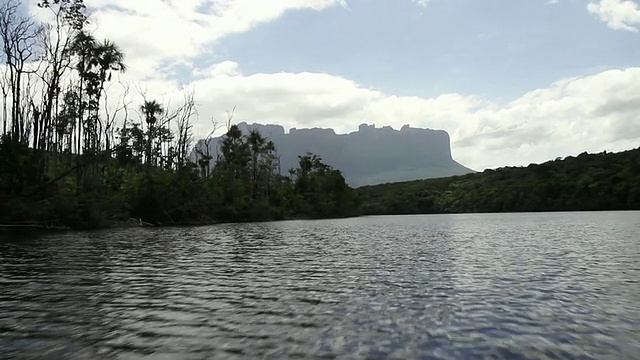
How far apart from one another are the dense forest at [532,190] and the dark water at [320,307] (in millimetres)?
97867

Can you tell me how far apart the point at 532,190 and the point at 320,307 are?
121713 mm

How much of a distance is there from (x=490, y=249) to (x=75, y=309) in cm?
2047

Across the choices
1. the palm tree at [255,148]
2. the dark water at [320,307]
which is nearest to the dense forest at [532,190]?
the palm tree at [255,148]

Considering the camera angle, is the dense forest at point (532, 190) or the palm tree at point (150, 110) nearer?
the palm tree at point (150, 110)

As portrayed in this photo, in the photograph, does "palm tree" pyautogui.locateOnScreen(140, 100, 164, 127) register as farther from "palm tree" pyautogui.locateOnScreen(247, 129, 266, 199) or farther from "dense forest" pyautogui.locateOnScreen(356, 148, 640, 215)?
"dense forest" pyautogui.locateOnScreen(356, 148, 640, 215)

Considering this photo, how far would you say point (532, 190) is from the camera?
12188cm

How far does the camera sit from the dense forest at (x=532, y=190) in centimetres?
10600

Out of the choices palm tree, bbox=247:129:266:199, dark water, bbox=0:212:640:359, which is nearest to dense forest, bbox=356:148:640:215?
palm tree, bbox=247:129:266:199

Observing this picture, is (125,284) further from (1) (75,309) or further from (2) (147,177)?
(2) (147,177)

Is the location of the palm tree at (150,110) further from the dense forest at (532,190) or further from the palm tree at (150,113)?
the dense forest at (532,190)

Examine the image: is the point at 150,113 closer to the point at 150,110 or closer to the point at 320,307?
the point at 150,110

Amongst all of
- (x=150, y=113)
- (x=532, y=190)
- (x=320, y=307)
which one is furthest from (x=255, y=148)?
(x=320, y=307)

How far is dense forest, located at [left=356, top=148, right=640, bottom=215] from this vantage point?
106 meters

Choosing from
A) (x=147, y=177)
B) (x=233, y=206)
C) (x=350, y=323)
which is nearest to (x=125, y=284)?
(x=350, y=323)
